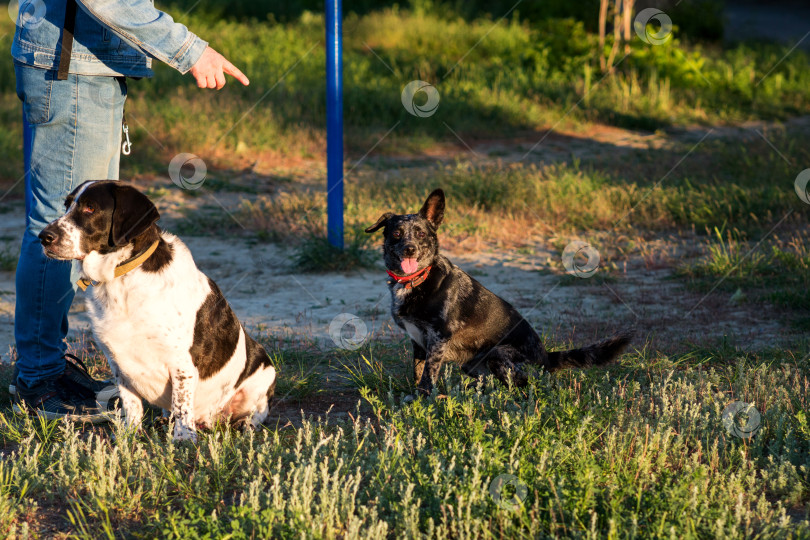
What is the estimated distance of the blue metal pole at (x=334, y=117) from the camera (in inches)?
255

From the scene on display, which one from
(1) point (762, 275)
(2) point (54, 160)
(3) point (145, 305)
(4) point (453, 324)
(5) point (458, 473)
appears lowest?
(5) point (458, 473)

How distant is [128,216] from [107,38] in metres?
0.93

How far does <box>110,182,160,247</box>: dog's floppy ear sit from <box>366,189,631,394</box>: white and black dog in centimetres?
142

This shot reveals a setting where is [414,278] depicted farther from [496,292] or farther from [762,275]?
[762,275]

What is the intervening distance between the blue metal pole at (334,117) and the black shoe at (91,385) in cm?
289

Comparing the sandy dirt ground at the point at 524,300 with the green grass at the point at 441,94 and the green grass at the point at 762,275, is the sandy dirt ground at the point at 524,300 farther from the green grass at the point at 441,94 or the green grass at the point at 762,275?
the green grass at the point at 441,94

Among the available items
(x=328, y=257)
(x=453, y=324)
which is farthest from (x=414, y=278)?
(x=328, y=257)

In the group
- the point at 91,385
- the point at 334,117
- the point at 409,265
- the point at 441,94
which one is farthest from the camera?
the point at 441,94

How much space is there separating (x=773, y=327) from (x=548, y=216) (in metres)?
3.06

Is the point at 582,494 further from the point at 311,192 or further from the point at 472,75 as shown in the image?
the point at 472,75

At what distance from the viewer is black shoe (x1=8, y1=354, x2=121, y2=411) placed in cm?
414

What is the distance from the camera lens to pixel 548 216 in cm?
820

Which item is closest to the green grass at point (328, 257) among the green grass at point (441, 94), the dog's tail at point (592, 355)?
the dog's tail at point (592, 355)

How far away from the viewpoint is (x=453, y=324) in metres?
4.37
